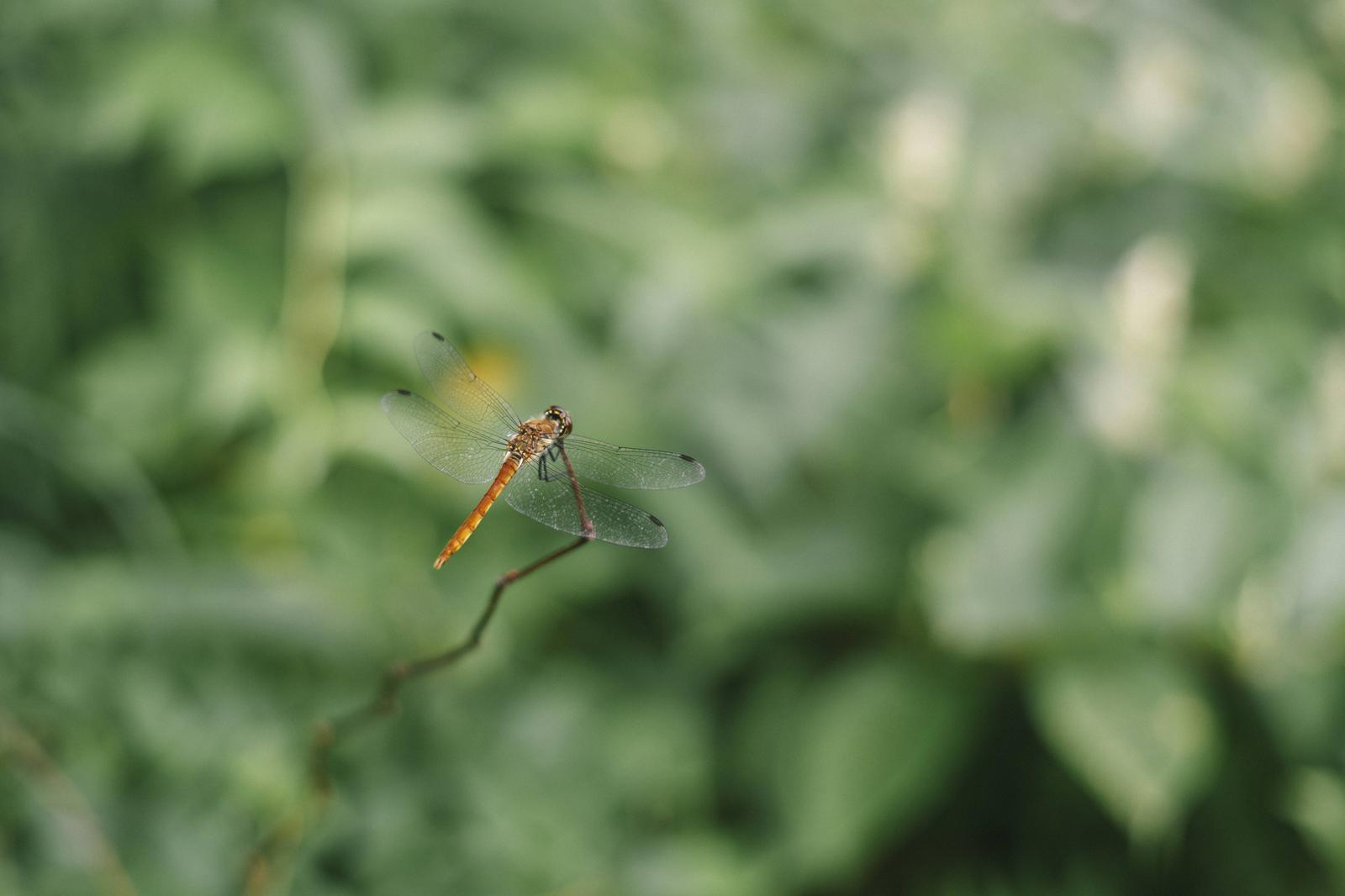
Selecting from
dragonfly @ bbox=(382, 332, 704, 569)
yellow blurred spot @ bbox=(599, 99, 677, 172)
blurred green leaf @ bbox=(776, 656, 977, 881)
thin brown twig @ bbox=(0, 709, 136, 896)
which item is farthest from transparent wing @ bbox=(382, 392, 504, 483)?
yellow blurred spot @ bbox=(599, 99, 677, 172)

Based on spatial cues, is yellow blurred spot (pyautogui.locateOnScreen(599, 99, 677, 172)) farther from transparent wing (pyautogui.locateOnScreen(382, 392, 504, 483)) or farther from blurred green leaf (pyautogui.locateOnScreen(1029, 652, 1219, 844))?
transparent wing (pyautogui.locateOnScreen(382, 392, 504, 483))

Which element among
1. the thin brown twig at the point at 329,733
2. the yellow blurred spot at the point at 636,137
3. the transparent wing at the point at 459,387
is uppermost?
the yellow blurred spot at the point at 636,137

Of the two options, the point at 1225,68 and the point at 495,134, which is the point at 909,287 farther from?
the point at 1225,68

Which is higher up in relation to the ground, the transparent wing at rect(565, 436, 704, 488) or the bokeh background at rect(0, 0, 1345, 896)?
the bokeh background at rect(0, 0, 1345, 896)

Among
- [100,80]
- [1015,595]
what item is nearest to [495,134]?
[100,80]

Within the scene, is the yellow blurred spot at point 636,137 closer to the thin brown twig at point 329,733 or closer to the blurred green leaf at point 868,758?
the blurred green leaf at point 868,758

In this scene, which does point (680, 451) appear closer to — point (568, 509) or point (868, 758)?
point (868, 758)

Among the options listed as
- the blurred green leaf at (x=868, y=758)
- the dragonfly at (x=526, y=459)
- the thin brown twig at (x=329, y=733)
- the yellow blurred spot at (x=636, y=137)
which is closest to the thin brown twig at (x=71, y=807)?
the thin brown twig at (x=329, y=733)

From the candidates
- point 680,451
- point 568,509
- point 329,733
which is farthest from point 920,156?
point 329,733
